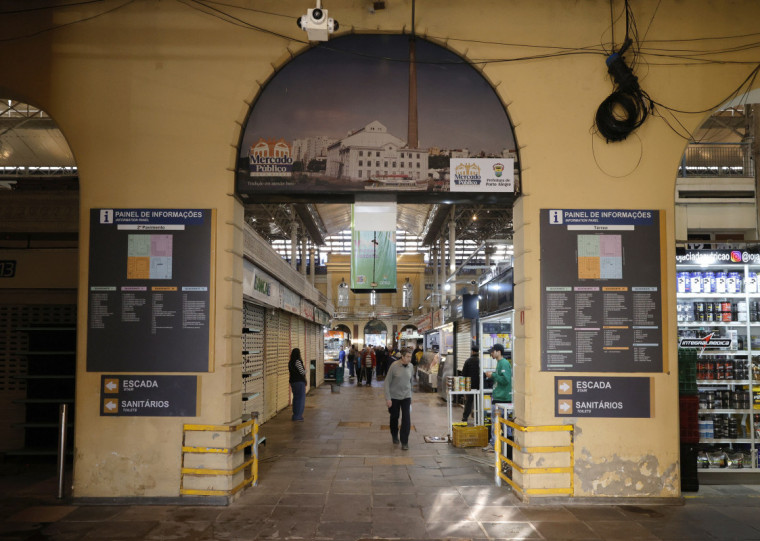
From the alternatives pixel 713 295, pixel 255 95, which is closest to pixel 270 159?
pixel 255 95

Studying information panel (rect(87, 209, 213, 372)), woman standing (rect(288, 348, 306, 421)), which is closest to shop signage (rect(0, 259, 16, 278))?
information panel (rect(87, 209, 213, 372))

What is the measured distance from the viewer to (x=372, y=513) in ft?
19.5

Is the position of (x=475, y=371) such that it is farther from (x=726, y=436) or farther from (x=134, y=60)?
(x=134, y=60)

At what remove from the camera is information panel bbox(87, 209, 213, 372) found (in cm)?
645

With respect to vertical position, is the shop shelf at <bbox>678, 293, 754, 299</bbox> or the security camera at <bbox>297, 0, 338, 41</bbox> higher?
the security camera at <bbox>297, 0, 338, 41</bbox>

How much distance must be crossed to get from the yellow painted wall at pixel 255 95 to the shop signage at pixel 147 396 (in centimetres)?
11

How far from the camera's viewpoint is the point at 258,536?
207 inches

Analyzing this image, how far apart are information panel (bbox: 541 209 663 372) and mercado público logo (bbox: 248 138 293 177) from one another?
120 inches

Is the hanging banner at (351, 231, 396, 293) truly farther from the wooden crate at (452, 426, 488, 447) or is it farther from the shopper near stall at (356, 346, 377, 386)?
the wooden crate at (452, 426, 488, 447)

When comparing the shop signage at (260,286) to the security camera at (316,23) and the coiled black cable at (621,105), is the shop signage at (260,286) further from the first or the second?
the coiled black cable at (621,105)

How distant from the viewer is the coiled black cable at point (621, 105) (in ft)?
21.8

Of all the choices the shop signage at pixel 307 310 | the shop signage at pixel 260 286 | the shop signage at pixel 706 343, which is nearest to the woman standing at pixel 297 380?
the shop signage at pixel 260 286

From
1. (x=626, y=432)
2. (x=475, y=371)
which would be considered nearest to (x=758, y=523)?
(x=626, y=432)

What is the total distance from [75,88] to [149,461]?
14.1 feet
